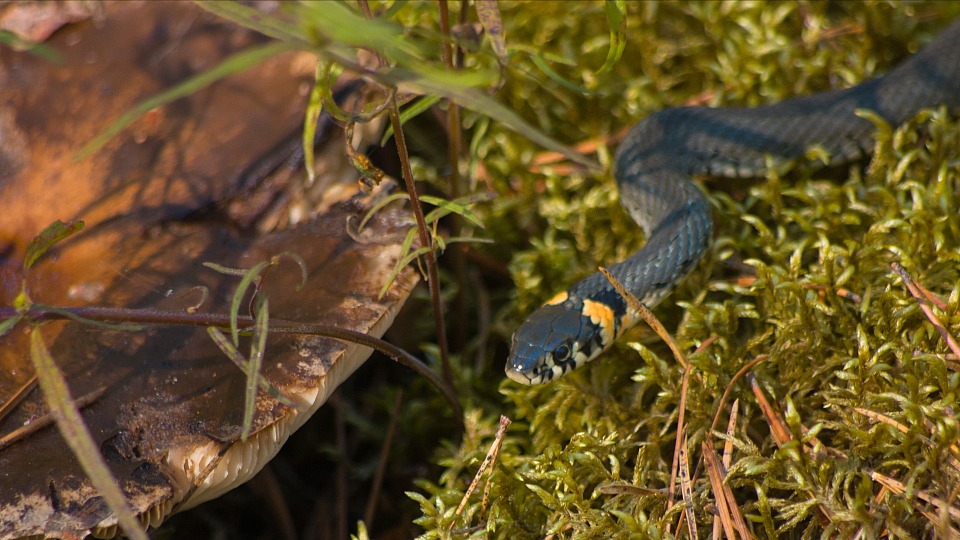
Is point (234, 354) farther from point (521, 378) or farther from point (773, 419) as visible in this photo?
point (773, 419)

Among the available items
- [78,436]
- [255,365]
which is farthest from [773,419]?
[78,436]

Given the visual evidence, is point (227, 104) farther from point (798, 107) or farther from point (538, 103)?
point (798, 107)

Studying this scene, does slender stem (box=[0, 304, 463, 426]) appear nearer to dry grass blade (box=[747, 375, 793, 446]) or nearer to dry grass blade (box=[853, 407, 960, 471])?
dry grass blade (box=[747, 375, 793, 446])

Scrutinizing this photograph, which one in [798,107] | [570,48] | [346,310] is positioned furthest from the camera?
[570,48]

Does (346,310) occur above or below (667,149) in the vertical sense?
above

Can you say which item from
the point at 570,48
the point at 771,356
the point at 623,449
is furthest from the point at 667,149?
the point at 623,449
